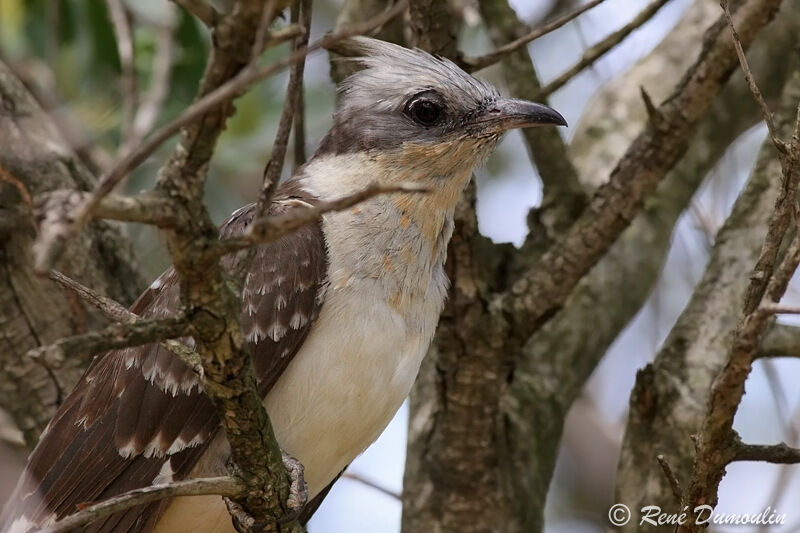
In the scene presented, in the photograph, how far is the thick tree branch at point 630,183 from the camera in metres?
4.35

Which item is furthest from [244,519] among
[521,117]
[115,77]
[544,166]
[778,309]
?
[115,77]

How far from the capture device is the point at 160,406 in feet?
12.6

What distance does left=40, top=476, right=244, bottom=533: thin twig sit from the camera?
7.70 feet

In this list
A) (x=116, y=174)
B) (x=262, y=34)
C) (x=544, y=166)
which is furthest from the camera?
(x=544, y=166)

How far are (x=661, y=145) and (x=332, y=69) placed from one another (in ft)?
5.61

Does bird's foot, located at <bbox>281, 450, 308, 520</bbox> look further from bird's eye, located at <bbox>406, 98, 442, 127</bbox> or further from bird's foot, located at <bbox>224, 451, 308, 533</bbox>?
bird's eye, located at <bbox>406, 98, 442, 127</bbox>

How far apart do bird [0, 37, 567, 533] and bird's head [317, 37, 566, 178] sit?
0.01 meters

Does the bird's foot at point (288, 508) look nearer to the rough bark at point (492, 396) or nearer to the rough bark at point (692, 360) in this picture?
the rough bark at point (492, 396)

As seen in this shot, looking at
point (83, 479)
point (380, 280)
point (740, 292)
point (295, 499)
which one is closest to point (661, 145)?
point (740, 292)

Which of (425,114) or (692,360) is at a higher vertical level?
(425,114)

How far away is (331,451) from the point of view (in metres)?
3.96

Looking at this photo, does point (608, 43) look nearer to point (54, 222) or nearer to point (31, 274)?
point (31, 274)

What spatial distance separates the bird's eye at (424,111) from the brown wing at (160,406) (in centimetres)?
78

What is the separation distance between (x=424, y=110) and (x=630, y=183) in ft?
3.05
